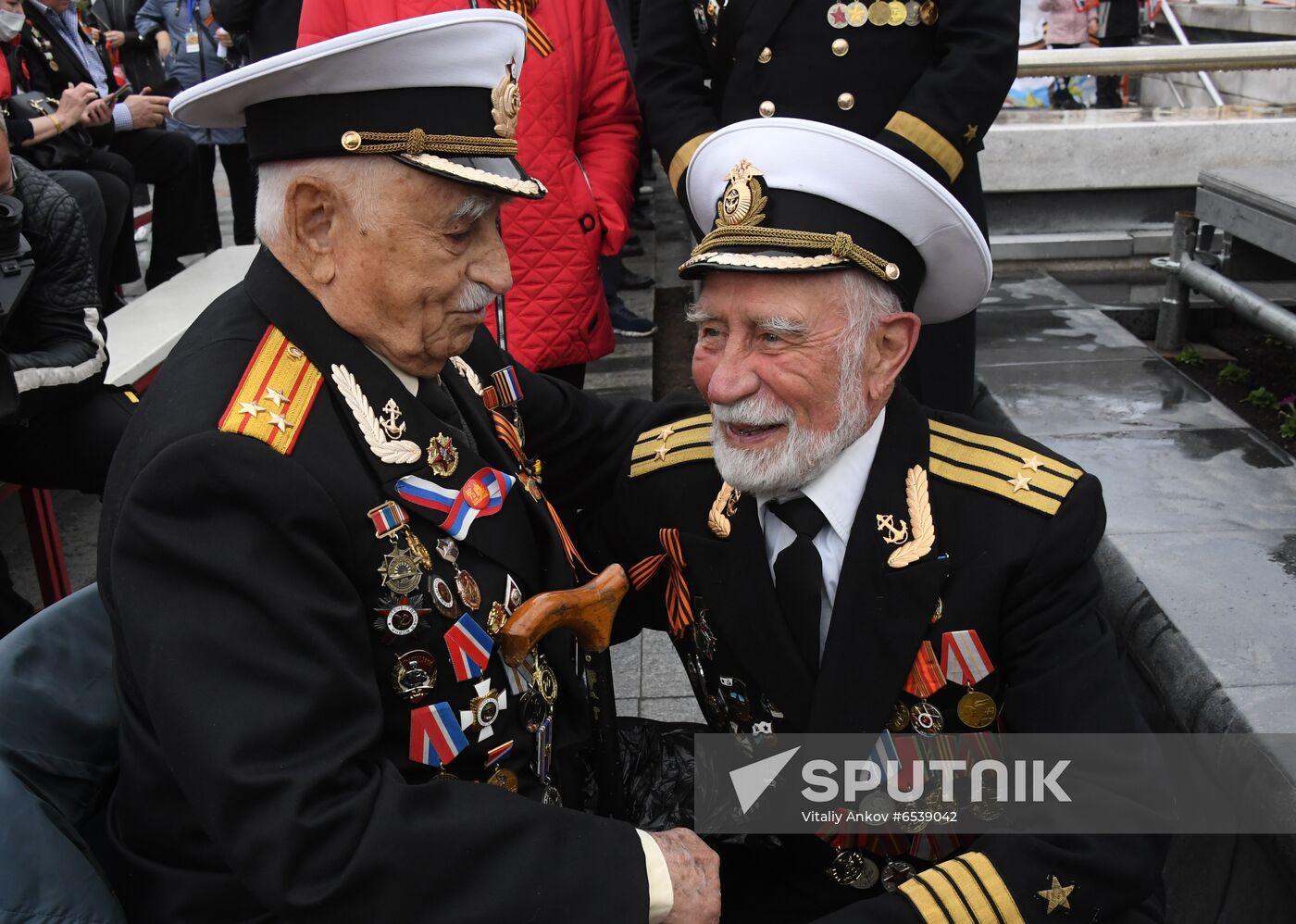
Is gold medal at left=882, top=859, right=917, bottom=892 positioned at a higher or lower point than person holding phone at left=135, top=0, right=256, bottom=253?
lower

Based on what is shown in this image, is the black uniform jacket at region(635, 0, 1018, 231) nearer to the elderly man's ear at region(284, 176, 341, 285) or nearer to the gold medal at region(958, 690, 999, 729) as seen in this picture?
the gold medal at region(958, 690, 999, 729)

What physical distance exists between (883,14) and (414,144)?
1833 millimetres

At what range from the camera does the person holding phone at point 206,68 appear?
24.6ft

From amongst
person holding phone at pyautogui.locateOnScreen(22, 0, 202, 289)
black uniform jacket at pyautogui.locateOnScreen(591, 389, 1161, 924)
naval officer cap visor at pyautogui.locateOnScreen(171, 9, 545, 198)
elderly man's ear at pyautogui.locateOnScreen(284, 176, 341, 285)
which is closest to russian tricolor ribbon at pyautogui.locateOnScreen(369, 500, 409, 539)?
elderly man's ear at pyautogui.locateOnScreen(284, 176, 341, 285)

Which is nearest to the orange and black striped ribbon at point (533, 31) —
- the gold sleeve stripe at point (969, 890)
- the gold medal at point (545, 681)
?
the gold medal at point (545, 681)

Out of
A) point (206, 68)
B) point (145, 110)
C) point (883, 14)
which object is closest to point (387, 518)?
point (883, 14)

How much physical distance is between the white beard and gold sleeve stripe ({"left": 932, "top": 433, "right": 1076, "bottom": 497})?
22 cm

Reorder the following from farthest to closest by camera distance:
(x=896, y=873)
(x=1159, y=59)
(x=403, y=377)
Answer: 1. (x=1159, y=59)
2. (x=896, y=873)
3. (x=403, y=377)

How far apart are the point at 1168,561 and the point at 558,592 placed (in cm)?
188

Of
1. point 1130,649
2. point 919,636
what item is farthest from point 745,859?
point 1130,649

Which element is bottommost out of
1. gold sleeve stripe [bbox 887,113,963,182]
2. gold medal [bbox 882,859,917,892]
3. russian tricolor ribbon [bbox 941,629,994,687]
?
gold medal [bbox 882,859,917,892]

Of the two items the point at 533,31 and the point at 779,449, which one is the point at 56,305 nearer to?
the point at 533,31

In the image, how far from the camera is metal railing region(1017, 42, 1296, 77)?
5258mm

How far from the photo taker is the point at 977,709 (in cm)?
203
